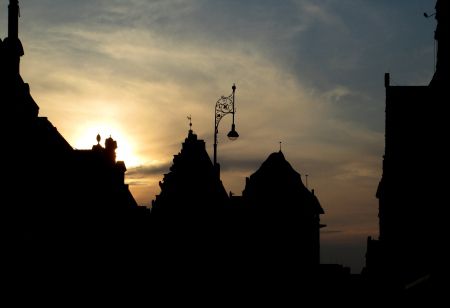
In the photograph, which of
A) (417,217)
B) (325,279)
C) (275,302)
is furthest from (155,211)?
(417,217)

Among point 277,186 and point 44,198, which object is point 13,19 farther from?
point 277,186

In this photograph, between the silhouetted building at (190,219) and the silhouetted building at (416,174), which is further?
the silhouetted building at (190,219)

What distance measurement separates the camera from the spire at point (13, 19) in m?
31.1

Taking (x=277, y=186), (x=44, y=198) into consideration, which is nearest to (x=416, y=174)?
(x=44, y=198)

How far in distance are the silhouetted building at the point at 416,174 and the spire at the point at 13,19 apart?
16.5 metres

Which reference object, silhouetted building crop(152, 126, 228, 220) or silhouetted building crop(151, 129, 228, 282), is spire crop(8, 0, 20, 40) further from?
silhouetted building crop(152, 126, 228, 220)

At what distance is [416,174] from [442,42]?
535cm

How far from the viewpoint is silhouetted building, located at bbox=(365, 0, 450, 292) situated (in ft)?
67.8

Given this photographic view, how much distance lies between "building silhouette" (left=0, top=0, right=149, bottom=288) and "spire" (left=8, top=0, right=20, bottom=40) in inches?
1.7

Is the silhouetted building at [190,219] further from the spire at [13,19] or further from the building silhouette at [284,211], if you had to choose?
the spire at [13,19]

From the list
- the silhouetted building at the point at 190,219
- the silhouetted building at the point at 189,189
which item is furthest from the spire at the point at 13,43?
the silhouetted building at the point at 189,189

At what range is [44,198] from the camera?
30719 mm

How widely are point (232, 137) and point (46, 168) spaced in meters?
8.23

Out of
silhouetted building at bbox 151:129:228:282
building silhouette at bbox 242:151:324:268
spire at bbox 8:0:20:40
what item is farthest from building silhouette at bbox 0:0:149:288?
building silhouette at bbox 242:151:324:268
